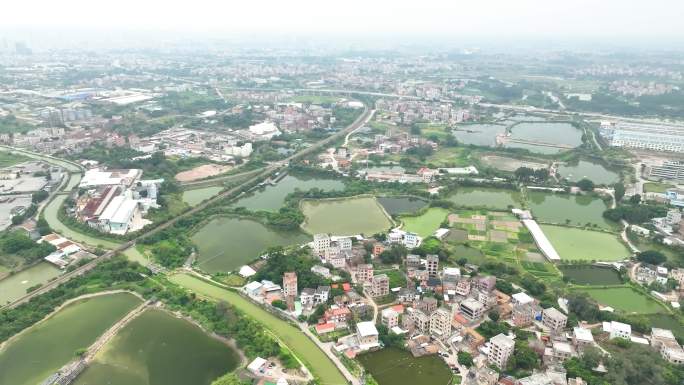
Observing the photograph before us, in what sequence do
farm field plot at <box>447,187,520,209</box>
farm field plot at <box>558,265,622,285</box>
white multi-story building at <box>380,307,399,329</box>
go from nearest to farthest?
white multi-story building at <box>380,307,399,329</box> < farm field plot at <box>558,265,622,285</box> < farm field plot at <box>447,187,520,209</box>

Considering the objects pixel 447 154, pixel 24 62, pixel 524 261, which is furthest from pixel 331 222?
pixel 24 62

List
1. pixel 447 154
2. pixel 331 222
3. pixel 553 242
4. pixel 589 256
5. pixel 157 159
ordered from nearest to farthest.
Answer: pixel 589 256, pixel 553 242, pixel 331 222, pixel 157 159, pixel 447 154

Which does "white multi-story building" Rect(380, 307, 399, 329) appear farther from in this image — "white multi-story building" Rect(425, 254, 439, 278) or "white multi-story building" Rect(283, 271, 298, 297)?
"white multi-story building" Rect(425, 254, 439, 278)

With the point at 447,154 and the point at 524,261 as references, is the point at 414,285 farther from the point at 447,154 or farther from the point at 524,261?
the point at 447,154

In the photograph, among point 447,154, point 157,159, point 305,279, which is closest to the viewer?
point 305,279

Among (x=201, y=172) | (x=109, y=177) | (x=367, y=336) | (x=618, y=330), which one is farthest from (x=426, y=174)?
(x=109, y=177)

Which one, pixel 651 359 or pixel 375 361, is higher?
pixel 651 359

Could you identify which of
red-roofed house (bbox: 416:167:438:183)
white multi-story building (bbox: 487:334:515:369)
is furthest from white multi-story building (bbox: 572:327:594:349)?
red-roofed house (bbox: 416:167:438:183)
